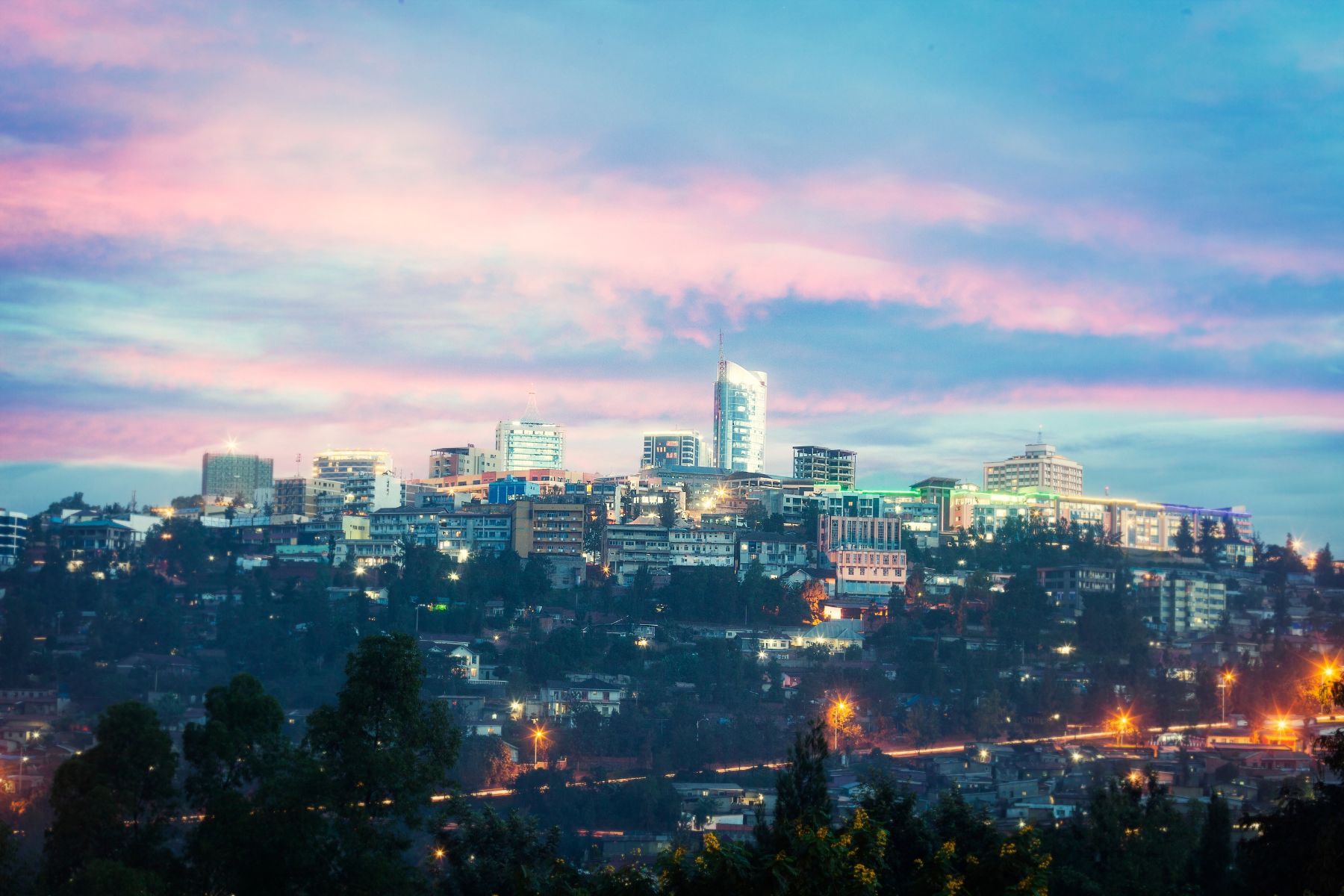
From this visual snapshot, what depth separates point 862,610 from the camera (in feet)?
161

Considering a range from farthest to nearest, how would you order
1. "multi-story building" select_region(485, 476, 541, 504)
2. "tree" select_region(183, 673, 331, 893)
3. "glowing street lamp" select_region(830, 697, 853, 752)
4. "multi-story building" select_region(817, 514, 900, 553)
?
1. "multi-story building" select_region(485, 476, 541, 504)
2. "multi-story building" select_region(817, 514, 900, 553)
3. "glowing street lamp" select_region(830, 697, 853, 752)
4. "tree" select_region(183, 673, 331, 893)

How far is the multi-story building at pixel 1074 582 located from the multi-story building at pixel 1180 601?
1.22 m

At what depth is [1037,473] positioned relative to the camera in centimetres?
7488

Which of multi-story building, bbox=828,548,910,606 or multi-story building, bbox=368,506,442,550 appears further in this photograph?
multi-story building, bbox=368,506,442,550

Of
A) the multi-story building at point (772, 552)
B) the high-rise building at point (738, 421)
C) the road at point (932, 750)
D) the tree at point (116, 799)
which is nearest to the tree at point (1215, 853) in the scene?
the tree at point (116, 799)

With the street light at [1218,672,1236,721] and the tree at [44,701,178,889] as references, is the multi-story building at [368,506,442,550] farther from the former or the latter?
the tree at [44,701,178,889]

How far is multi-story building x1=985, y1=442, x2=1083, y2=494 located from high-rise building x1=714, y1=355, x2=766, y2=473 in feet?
39.9

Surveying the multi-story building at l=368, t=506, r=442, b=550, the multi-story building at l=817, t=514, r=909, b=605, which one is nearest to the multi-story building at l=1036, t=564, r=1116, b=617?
the multi-story building at l=817, t=514, r=909, b=605

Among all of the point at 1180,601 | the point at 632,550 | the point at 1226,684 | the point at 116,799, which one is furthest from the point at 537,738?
the point at 116,799

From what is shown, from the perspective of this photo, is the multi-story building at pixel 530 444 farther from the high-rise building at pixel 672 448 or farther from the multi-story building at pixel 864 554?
the multi-story building at pixel 864 554

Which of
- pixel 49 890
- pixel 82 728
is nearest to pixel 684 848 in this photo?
pixel 49 890

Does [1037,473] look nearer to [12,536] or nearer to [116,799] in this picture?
[12,536]

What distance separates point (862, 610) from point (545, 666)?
416 inches

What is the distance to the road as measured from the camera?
3647cm
